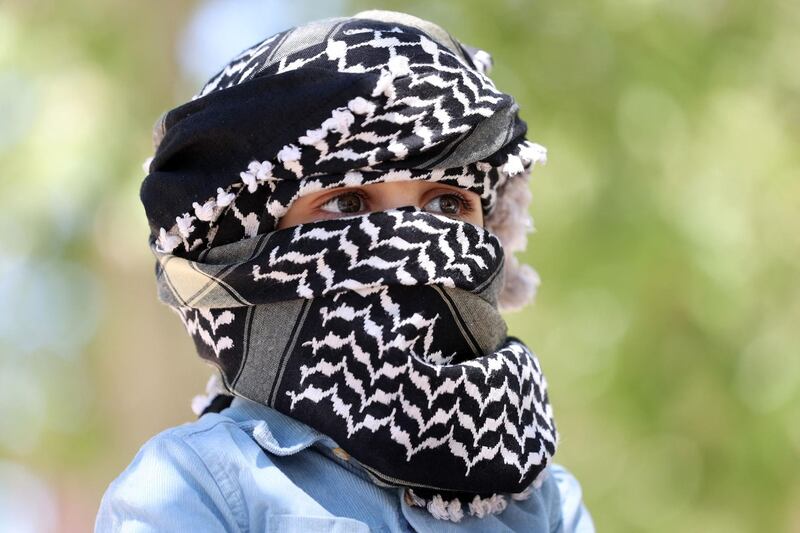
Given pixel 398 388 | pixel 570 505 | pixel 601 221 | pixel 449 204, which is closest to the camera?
pixel 398 388

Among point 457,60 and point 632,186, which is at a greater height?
point 457,60

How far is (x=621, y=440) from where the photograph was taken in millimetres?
4738

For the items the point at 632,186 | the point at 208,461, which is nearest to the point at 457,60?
the point at 208,461

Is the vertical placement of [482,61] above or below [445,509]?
above

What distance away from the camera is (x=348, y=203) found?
5.99 feet

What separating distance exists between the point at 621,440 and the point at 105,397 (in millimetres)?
2516

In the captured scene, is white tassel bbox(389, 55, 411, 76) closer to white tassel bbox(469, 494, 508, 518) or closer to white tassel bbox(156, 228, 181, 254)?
white tassel bbox(156, 228, 181, 254)

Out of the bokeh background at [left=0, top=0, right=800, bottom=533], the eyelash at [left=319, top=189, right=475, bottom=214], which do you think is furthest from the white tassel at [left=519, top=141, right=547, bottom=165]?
the bokeh background at [left=0, top=0, right=800, bottom=533]

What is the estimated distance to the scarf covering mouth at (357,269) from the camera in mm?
1718

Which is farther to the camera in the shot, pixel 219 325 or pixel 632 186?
pixel 632 186

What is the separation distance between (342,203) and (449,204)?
0.22 metres

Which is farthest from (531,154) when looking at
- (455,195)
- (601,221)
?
(601,221)

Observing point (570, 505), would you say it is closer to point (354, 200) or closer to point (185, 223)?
point (354, 200)

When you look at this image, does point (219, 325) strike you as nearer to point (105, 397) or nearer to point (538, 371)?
point (538, 371)
